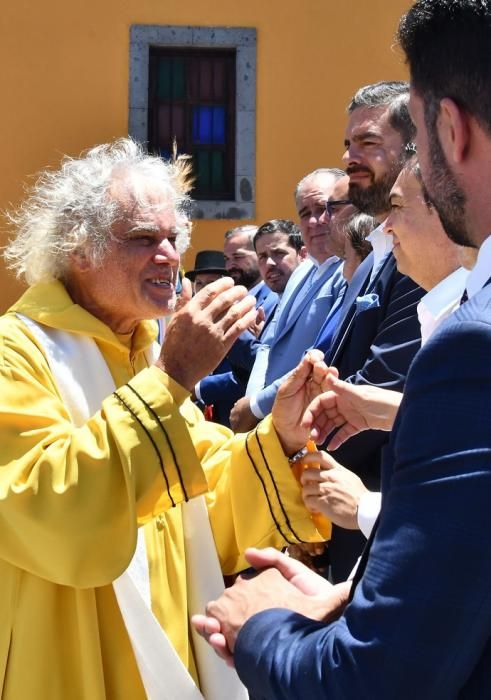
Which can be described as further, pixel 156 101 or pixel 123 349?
pixel 156 101

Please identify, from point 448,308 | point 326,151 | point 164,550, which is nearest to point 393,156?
point 448,308

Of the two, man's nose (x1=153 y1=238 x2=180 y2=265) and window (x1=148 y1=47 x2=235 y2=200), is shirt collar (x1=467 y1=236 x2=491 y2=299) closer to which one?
man's nose (x1=153 y1=238 x2=180 y2=265)

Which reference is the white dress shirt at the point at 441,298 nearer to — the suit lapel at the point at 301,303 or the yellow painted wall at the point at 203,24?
the suit lapel at the point at 301,303

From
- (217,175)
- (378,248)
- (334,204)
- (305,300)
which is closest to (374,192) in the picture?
(378,248)

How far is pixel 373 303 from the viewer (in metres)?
3.36

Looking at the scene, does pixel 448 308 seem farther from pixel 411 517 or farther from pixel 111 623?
pixel 411 517

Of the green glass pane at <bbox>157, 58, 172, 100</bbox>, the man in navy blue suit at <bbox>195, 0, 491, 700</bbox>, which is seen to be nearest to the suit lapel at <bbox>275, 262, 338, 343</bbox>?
the man in navy blue suit at <bbox>195, 0, 491, 700</bbox>

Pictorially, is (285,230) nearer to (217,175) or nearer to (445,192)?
(217,175)

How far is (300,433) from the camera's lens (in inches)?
102

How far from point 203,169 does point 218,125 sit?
0.52m

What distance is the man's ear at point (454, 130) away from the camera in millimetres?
1321

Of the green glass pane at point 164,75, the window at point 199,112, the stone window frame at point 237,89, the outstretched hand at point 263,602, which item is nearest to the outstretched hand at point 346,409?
the outstretched hand at point 263,602

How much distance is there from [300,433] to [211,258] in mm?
5461

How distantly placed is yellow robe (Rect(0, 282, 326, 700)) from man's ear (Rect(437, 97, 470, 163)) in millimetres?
1056
